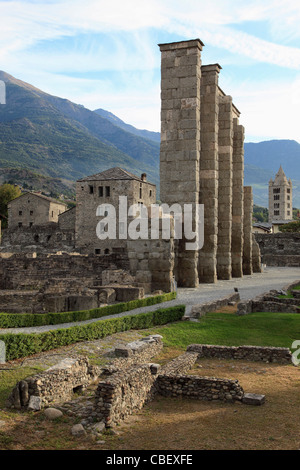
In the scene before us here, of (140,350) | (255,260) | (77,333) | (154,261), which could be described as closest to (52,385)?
(140,350)

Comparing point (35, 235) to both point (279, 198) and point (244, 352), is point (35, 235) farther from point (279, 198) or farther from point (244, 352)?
point (279, 198)

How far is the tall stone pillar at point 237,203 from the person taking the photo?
111ft

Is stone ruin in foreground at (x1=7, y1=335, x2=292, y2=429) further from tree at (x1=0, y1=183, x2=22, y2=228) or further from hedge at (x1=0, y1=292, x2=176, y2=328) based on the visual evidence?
tree at (x1=0, y1=183, x2=22, y2=228)

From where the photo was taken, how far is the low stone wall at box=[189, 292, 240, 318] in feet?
51.9

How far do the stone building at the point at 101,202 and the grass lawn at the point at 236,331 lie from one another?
4098 centimetres

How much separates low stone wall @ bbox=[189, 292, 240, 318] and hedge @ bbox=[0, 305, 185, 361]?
0.46 metres

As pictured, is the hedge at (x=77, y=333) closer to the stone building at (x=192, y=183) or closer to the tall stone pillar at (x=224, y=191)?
the stone building at (x=192, y=183)

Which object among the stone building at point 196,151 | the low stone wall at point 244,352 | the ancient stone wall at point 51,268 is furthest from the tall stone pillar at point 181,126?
the low stone wall at point 244,352

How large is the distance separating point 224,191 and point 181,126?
297 inches

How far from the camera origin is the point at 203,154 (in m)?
28.2

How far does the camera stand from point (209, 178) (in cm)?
2808

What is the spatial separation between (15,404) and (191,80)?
2179 centimetres
